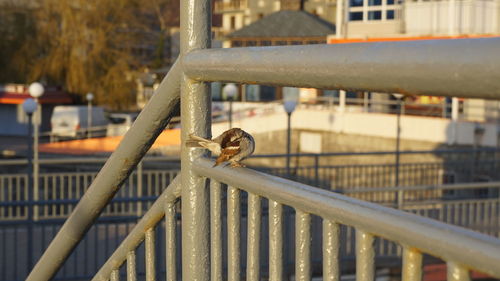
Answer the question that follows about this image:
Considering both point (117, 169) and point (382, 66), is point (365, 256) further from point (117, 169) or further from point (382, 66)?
point (117, 169)

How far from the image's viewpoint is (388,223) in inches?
39.5

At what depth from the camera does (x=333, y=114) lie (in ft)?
76.4

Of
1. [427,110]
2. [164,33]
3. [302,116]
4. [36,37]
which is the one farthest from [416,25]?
[164,33]

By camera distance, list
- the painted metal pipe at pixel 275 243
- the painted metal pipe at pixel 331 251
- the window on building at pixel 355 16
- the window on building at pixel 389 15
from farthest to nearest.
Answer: the window on building at pixel 355 16 → the window on building at pixel 389 15 → the painted metal pipe at pixel 275 243 → the painted metal pipe at pixel 331 251

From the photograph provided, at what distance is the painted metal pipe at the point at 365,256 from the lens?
1049 millimetres

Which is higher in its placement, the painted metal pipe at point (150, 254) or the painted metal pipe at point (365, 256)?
the painted metal pipe at point (365, 256)

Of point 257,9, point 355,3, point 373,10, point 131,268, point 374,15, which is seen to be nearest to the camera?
point 131,268

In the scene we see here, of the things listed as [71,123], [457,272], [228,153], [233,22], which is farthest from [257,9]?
[457,272]

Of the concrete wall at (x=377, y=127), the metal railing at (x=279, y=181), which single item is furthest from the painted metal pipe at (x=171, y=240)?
the concrete wall at (x=377, y=127)

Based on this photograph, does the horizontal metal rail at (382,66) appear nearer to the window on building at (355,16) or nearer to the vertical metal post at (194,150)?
the vertical metal post at (194,150)

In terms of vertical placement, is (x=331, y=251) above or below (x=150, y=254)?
above

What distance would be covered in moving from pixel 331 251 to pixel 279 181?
0.17m

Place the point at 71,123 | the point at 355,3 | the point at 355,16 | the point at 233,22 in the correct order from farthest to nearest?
1. the point at 233,22
2. the point at 71,123
3. the point at 355,3
4. the point at 355,16

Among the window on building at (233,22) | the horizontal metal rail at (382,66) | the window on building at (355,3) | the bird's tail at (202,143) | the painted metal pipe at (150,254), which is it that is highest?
the window on building at (233,22)
